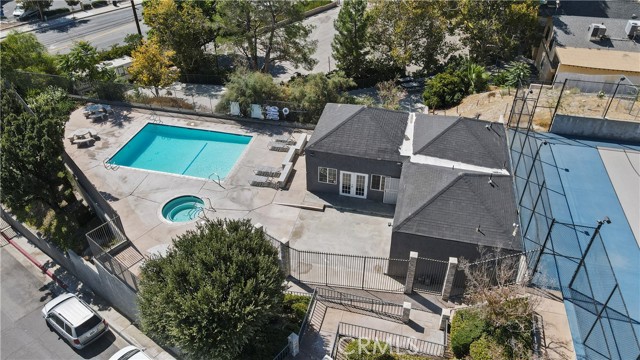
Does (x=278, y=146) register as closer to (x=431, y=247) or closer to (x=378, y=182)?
(x=378, y=182)

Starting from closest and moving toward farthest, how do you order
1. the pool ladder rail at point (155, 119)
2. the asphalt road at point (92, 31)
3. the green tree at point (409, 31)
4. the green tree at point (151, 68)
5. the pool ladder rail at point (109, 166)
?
the pool ladder rail at point (109, 166) → the pool ladder rail at point (155, 119) → the green tree at point (151, 68) → the green tree at point (409, 31) → the asphalt road at point (92, 31)

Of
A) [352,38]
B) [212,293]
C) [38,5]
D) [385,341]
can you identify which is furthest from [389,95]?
[38,5]

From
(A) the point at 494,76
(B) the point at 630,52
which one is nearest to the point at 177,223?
(A) the point at 494,76

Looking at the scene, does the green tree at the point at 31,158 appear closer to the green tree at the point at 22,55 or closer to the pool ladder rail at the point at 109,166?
the pool ladder rail at the point at 109,166

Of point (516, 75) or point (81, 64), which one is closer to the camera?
point (81, 64)

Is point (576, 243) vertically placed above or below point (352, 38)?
below

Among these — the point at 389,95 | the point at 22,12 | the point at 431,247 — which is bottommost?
the point at 431,247

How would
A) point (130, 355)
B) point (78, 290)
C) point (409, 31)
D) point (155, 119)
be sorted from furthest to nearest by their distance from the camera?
point (409, 31) < point (155, 119) < point (78, 290) < point (130, 355)

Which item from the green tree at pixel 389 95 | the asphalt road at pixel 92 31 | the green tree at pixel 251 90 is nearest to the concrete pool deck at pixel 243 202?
the green tree at pixel 251 90
